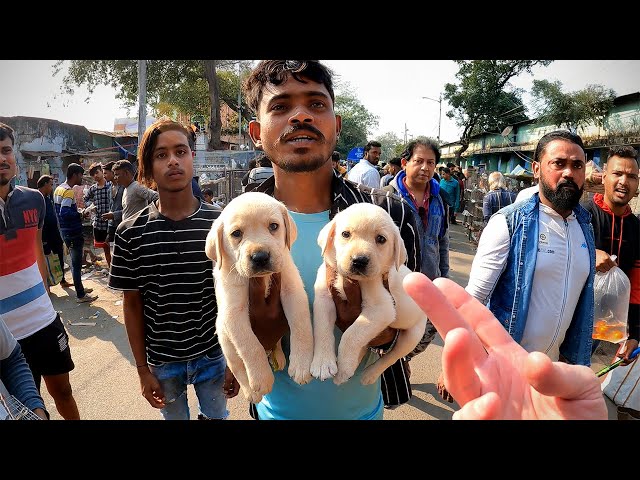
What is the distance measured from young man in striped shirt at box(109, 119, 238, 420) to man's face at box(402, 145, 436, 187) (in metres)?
2.58

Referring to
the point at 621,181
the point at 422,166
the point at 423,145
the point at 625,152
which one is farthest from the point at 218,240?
the point at 625,152

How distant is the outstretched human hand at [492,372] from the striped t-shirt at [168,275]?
165 centimetres

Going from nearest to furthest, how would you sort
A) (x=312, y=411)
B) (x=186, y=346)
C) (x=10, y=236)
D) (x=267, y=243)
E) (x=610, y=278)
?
(x=267, y=243)
(x=312, y=411)
(x=186, y=346)
(x=10, y=236)
(x=610, y=278)

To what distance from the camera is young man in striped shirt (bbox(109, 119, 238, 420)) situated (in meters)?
2.31

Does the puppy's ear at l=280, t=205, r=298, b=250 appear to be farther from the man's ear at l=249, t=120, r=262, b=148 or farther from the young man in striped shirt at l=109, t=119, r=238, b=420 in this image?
the young man in striped shirt at l=109, t=119, r=238, b=420

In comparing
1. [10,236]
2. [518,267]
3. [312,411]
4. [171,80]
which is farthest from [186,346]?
[171,80]

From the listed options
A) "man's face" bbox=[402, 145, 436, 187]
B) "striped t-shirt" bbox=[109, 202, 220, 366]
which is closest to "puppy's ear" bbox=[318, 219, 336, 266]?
"striped t-shirt" bbox=[109, 202, 220, 366]

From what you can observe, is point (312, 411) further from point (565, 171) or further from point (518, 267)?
point (565, 171)

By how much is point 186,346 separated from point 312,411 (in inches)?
45.3

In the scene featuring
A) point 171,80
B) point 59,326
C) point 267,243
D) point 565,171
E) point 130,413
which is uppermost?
point 171,80

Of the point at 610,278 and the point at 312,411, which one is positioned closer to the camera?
the point at 312,411

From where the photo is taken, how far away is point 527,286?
8.11 ft

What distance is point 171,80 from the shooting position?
19.2 meters

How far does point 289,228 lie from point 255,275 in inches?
10.8
